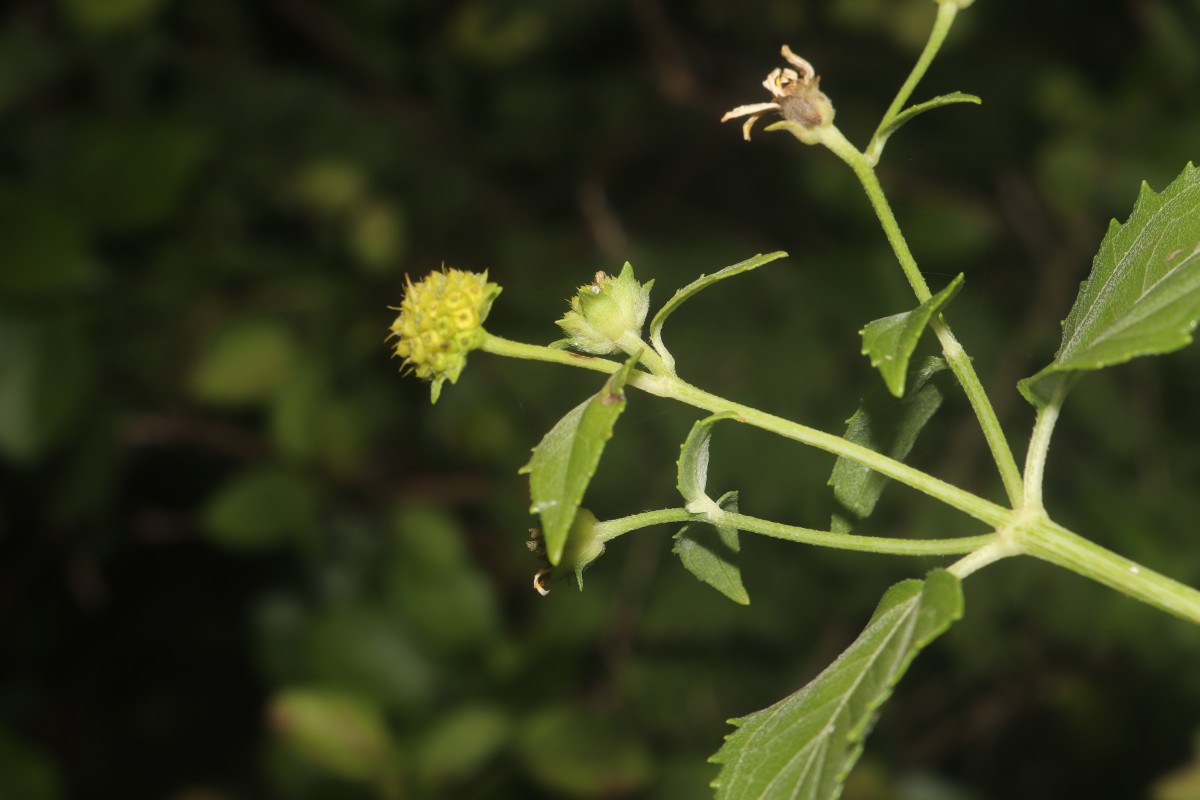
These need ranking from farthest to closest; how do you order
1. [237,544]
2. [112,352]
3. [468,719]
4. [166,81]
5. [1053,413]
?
1. [166,81]
2. [112,352]
3. [237,544]
4. [468,719]
5. [1053,413]

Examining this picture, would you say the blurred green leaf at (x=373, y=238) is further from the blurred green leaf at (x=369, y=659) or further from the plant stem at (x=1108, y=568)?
the plant stem at (x=1108, y=568)

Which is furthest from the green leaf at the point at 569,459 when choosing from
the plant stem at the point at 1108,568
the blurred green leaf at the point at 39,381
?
the blurred green leaf at the point at 39,381

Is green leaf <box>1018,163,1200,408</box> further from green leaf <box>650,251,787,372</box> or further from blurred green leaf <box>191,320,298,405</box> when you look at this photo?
blurred green leaf <box>191,320,298,405</box>

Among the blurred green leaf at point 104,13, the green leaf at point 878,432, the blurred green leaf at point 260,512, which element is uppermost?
the blurred green leaf at point 104,13

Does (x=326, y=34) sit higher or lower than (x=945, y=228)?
higher

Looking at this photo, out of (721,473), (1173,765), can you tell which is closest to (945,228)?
(721,473)

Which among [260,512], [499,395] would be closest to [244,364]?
[260,512]

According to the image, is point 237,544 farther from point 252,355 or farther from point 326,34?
point 326,34
